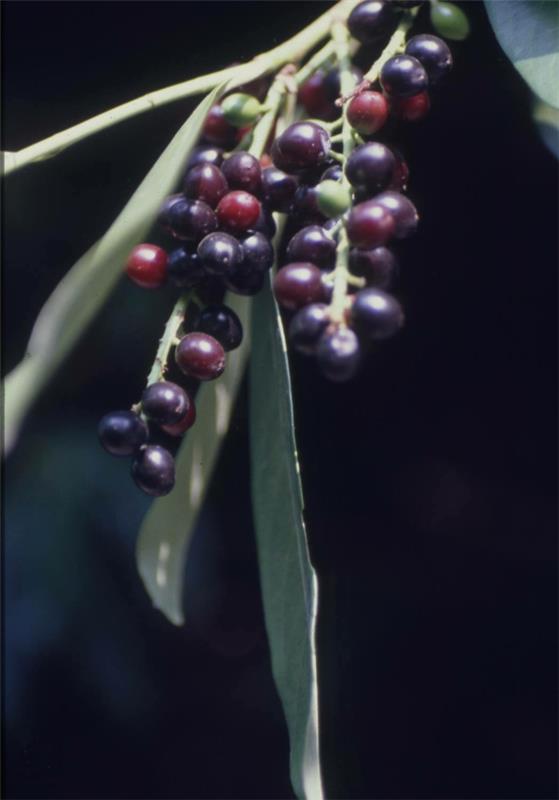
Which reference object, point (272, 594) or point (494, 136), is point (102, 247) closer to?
point (272, 594)

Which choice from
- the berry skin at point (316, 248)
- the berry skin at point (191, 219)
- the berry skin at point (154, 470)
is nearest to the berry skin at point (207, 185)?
the berry skin at point (191, 219)

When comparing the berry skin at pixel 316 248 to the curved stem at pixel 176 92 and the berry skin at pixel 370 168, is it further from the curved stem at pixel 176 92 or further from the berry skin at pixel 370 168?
the curved stem at pixel 176 92

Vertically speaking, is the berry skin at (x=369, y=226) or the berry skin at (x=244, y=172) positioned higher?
the berry skin at (x=244, y=172)

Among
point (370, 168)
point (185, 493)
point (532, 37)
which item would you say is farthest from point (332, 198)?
point (185, 493)

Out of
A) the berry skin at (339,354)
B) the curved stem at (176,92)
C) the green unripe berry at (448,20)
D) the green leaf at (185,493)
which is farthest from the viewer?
the green leaf at (185,493)

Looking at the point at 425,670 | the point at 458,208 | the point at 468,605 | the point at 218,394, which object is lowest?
the point at 425,670

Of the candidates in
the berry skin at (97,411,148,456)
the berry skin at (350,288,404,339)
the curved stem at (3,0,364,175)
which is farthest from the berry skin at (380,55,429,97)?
the berry skin at (97,411,148,456)

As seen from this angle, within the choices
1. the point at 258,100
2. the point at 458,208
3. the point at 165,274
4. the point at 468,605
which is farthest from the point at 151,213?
the point at 468,605
